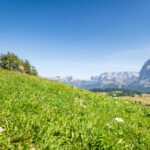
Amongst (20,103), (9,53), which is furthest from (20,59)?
(20,103)

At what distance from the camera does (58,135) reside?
6406 millimetres

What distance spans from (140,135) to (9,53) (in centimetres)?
15506

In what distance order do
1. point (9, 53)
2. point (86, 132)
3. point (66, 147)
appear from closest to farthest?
point (66, 147), point (86, 132), point (9, 53)

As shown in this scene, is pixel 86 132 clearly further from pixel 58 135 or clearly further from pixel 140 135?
pixel 140 135

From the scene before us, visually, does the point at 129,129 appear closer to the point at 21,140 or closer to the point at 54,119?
the point at 54,119

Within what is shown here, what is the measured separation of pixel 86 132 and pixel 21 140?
2198 millimetres

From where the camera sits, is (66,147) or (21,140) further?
(66,147)

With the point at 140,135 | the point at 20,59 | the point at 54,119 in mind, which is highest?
the point at 20,59

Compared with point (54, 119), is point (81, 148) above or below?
below

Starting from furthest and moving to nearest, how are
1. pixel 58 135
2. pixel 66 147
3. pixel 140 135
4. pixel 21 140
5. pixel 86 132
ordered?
pixel 140 135
pixel 86 132
pixel 58 135
pixel 66 147
pixel 21 140

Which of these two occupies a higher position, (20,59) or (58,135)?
(20,59)

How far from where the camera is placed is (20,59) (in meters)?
166

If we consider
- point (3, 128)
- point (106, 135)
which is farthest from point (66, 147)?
point (106, 135)

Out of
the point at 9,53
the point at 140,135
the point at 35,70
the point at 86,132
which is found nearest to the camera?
the point at 86,132
